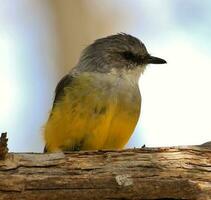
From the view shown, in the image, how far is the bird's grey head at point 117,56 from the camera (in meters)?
6.80

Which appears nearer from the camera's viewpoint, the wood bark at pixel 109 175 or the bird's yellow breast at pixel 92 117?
the wood bark at pixel 109 175

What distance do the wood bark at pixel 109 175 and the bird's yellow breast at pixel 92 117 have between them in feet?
3.16

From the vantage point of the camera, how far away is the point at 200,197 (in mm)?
4586

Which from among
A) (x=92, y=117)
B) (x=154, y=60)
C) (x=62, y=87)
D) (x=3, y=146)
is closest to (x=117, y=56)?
(x=154, y=60)

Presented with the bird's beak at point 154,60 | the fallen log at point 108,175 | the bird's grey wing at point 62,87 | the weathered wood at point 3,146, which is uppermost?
the bird's beak at point 154,60

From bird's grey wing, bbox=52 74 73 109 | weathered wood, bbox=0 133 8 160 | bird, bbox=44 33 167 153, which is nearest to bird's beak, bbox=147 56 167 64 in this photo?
bird, bbox=44 33 167 153

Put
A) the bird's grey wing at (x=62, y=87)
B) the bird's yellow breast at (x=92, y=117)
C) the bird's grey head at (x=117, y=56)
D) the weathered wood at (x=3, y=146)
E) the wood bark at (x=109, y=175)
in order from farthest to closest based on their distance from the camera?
the bird's grey head at (x=117, y=56) < the bird's grey wing at (x=62, y=87) < the bird's yellow breast at (x=92, y=117) < the wood bark at (x=109, y=175) < the weathered wood at (x=3, y=146)

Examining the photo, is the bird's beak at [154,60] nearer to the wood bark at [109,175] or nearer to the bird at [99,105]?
the bird at [99,105]

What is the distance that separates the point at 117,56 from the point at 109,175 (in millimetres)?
2458

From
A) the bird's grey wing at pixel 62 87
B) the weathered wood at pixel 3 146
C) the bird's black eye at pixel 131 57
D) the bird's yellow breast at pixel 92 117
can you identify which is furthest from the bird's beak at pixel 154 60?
the weathered wood at pixel 3 146

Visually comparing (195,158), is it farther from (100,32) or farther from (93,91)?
(100,32)

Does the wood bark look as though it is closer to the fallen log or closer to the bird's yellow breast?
the fallen log

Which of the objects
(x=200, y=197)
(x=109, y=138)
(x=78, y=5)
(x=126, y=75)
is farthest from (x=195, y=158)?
(x=78, y=5)

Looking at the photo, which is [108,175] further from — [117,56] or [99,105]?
[117,56]
